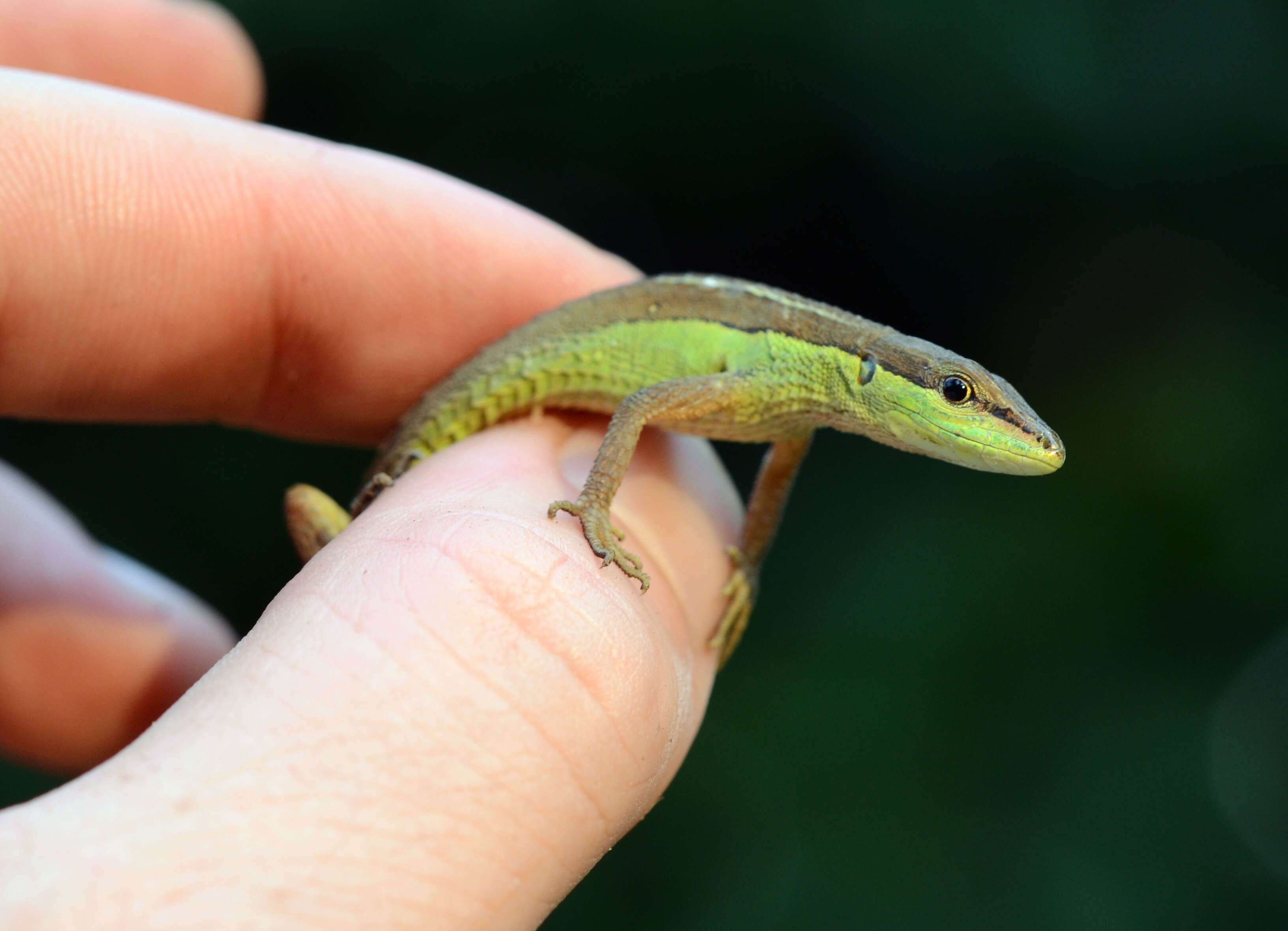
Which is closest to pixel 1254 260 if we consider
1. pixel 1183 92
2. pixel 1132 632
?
pixel 1183 92

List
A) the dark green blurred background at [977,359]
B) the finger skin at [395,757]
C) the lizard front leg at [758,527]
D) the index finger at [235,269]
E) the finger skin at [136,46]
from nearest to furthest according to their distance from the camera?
the finger skin at [395,757]
the index finger at [235,269]
the lizard front leg at [758,527]
the finger skin at [136,46]
the dark green blurred background at [977,359]

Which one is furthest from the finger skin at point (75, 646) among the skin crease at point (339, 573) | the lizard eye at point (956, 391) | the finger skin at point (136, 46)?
the lizard eye at point (956, 391)

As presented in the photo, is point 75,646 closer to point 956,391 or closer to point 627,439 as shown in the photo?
point 627,439

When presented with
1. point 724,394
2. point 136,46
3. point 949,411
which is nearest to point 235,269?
point 136,46

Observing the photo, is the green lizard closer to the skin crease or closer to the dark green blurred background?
the skin crease

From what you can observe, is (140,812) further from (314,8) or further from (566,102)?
(314,8)

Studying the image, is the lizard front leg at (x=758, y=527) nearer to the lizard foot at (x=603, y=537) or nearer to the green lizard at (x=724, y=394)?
the green lizard at (x=724, y=394)

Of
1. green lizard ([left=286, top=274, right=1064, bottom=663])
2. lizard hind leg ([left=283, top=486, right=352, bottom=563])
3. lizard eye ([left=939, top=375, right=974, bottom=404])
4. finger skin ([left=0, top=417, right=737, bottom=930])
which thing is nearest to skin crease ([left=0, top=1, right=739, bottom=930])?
finger skin ([left=0, top=417, right=737, bottom=930])
